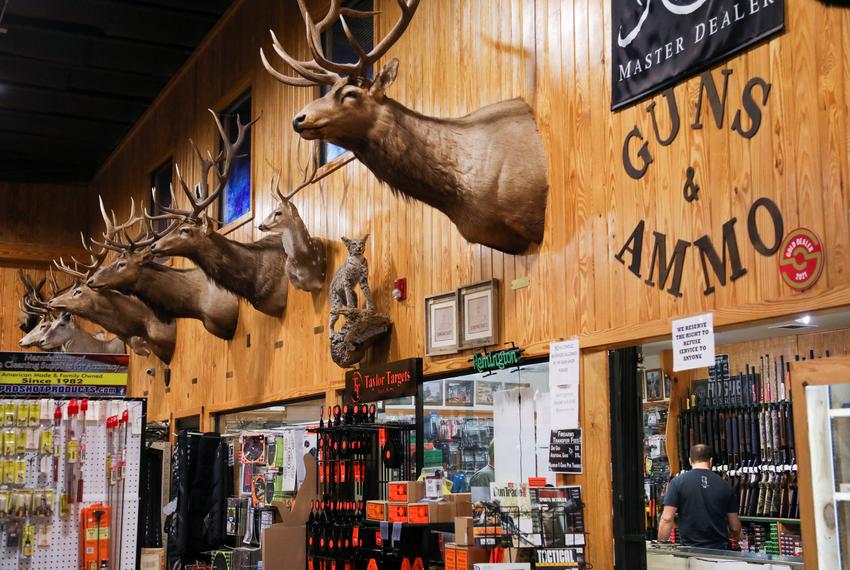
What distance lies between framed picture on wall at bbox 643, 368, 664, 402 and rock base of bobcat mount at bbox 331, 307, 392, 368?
351 centimetres

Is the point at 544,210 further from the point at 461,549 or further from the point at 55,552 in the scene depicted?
the point at 55,552

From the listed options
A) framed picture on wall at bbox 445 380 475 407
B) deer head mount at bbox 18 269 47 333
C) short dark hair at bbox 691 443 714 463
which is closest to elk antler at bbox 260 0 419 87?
framed picture on wall at bbox 445 380 475 407

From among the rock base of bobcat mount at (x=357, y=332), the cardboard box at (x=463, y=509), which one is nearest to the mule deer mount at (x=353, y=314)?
the rock base of bobcat mount at (x=357, y=332)

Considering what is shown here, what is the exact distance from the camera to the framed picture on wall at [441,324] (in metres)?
6.35

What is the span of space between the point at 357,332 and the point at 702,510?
268 cm

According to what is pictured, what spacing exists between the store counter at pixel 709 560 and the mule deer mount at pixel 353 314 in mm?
2402

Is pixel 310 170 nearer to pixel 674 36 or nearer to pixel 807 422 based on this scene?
pixel 674 36

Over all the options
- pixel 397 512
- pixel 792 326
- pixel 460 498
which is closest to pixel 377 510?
pixel 397 512

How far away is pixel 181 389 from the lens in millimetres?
11883

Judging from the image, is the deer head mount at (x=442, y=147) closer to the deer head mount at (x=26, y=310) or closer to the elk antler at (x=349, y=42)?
the elk antler at (x=349, y=42)

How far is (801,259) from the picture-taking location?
412 cm

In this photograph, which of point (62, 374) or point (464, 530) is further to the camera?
point (62, 374)

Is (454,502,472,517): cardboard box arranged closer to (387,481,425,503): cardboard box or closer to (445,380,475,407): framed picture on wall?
(387,481,425,503): cardboard box

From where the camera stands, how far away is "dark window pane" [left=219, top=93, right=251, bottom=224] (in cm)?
1042
